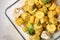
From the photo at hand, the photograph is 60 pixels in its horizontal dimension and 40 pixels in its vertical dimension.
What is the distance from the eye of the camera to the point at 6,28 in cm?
136

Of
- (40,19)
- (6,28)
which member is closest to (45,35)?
(40,19)

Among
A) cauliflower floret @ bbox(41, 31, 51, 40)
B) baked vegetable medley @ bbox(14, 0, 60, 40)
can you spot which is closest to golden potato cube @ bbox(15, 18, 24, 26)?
baked vegetable medley @ bbox(14, 0, 60, 40)

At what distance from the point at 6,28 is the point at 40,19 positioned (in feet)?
0.78

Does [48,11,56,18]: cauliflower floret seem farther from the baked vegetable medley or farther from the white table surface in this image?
the white table surface

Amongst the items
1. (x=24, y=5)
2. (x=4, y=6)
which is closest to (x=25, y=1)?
(x=24, y=5)

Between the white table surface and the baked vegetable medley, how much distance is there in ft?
0.25

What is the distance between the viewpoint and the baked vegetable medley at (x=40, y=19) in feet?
4.00

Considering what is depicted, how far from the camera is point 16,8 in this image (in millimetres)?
1315

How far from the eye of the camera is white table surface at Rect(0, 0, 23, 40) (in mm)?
1322

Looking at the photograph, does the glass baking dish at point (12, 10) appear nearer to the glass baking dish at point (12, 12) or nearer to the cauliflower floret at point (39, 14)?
the glass baking dish at point (12, 12)

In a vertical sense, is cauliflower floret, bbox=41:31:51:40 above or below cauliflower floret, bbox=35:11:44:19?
below

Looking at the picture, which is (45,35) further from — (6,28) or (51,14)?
(6,28)

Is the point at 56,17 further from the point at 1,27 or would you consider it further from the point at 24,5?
the point at 1,27

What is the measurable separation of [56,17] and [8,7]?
309 millimetres
